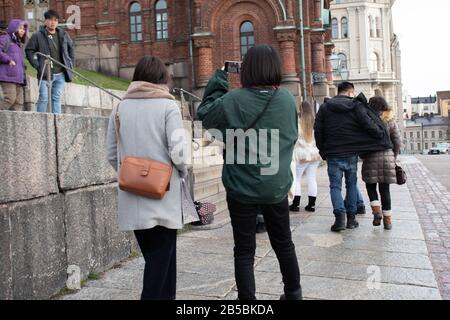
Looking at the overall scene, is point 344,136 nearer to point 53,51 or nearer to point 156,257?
point 156,257

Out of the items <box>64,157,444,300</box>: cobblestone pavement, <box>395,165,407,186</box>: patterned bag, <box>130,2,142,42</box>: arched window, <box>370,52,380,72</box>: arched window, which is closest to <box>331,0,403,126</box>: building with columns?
<box>370,52,380,72</box>: arched window

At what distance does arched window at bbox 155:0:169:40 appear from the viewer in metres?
24.9

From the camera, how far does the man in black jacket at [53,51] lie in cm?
802

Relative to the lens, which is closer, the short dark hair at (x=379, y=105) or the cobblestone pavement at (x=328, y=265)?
the cobblestone pavement at (x=328, y=265)

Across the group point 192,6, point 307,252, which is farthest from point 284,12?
point 307,252

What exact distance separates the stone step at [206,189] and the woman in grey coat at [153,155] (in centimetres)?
471

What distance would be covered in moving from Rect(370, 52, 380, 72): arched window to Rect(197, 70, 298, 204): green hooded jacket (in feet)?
231

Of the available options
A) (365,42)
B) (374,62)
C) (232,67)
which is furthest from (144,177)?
(374,62)

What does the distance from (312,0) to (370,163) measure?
2015 centimetres

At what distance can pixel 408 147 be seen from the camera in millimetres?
118500

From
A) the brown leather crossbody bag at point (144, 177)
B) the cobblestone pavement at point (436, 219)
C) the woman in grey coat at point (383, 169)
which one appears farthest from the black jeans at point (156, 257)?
the woman in grey coat at point (383, 169)

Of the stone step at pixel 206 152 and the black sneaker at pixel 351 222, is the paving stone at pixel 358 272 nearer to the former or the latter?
the black sneaker at pixel 351 222

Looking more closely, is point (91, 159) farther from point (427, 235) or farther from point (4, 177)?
point (427, 235)

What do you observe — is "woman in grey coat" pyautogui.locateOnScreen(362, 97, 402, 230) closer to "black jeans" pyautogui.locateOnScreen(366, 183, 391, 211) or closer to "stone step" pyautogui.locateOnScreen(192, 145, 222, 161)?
"black jeans" pyautogui.locateOnScreen(366, 183, 391, 211)
